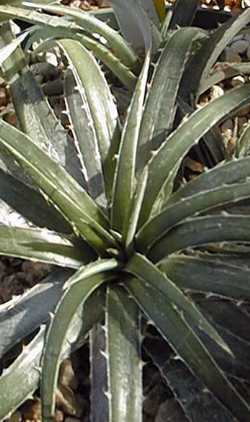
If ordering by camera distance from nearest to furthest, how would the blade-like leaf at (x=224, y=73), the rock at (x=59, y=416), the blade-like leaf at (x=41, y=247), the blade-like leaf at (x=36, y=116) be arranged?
the blade-like leaf at (x=41, y=247) < the rock at (x=59, y=416) < the blade-like leaf at (x=36, y=116) < the blade-like leaf at (x=224, y=73)

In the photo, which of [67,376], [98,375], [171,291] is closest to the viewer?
[171,291]

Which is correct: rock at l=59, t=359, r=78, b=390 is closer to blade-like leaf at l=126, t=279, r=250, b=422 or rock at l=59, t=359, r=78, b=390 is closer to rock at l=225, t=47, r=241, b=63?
blade-like leaf at l=126, t=279, r=250, b=422

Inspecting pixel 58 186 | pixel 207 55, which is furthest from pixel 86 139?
pixel 207 55

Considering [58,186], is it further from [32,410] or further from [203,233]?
[32,410]

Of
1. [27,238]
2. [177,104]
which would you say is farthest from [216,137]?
[27,238]

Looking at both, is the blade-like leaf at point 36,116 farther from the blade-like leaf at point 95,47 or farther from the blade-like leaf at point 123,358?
the blade-like leaf at point 123,358

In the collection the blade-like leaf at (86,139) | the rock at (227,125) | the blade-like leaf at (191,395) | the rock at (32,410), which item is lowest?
the blade-like leaf at (191,395)

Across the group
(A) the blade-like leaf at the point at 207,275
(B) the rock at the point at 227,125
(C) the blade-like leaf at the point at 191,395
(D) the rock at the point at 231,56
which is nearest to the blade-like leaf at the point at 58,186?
(A) the blade-like leaf at the point at 207,275
